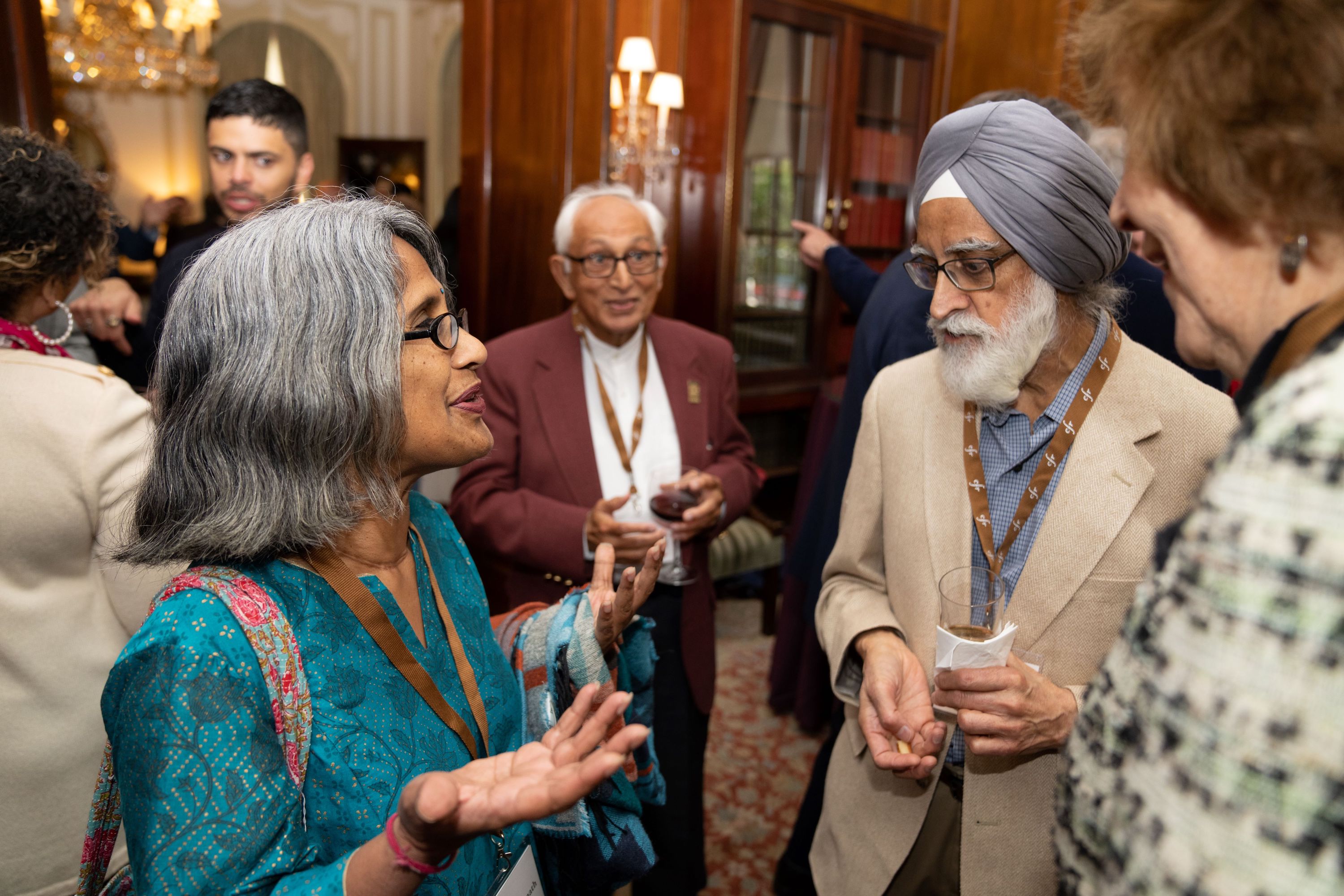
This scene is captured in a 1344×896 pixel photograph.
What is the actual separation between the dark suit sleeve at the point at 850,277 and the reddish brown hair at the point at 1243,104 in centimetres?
246

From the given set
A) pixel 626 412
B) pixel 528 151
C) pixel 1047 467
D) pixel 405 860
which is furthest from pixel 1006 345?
pixel 528 151

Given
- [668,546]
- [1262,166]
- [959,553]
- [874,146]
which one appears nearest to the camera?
[1262,166]

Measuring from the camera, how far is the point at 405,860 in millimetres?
916

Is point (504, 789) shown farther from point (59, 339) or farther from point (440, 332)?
point (59, 339)

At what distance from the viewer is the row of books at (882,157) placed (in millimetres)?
5164

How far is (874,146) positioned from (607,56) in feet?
6.04

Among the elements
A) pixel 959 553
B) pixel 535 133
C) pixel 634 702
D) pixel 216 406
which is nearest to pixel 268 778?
pixel 216 406

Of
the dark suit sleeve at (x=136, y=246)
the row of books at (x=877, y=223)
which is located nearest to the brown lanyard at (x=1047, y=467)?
the row of books at (x=877, y=223)

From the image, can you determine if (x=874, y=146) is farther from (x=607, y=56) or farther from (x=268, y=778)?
(x=268, y=778)

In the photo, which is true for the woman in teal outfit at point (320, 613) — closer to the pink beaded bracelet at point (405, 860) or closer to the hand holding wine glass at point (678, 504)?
the pink beaded bracelet at point (405, 860)

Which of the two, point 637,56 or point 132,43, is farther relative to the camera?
point 132,43

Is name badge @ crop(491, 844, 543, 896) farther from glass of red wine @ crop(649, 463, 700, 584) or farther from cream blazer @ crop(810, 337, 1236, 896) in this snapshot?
glass of red wine @ crop(649, 463, 700, 584)

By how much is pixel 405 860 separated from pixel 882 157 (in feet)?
17.1

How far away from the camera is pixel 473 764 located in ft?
3.04
